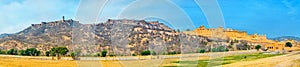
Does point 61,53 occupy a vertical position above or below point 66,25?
below

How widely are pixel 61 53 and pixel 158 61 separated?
7272cm

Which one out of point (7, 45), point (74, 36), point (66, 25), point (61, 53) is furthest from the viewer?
point (66, 25)

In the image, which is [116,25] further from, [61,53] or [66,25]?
[66,25]

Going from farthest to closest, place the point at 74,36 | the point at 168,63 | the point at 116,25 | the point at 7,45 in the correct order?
the point at 7,45
the point at 168,63
the point at 116,25
the point at 74,36

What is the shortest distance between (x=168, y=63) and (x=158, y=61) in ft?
71.1

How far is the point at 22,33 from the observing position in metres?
179

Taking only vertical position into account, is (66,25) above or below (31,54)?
above

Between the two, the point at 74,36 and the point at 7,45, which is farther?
the point at 7,45

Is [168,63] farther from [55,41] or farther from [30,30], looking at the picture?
[30,30]

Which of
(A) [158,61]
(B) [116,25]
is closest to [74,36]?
(B) [116,25]

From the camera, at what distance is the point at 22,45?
14000cm

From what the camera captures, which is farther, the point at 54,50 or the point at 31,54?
the point at 31,54

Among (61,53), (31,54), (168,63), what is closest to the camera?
(168,63)

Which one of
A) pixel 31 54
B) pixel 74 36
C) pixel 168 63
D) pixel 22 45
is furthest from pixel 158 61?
pixel 22 45
